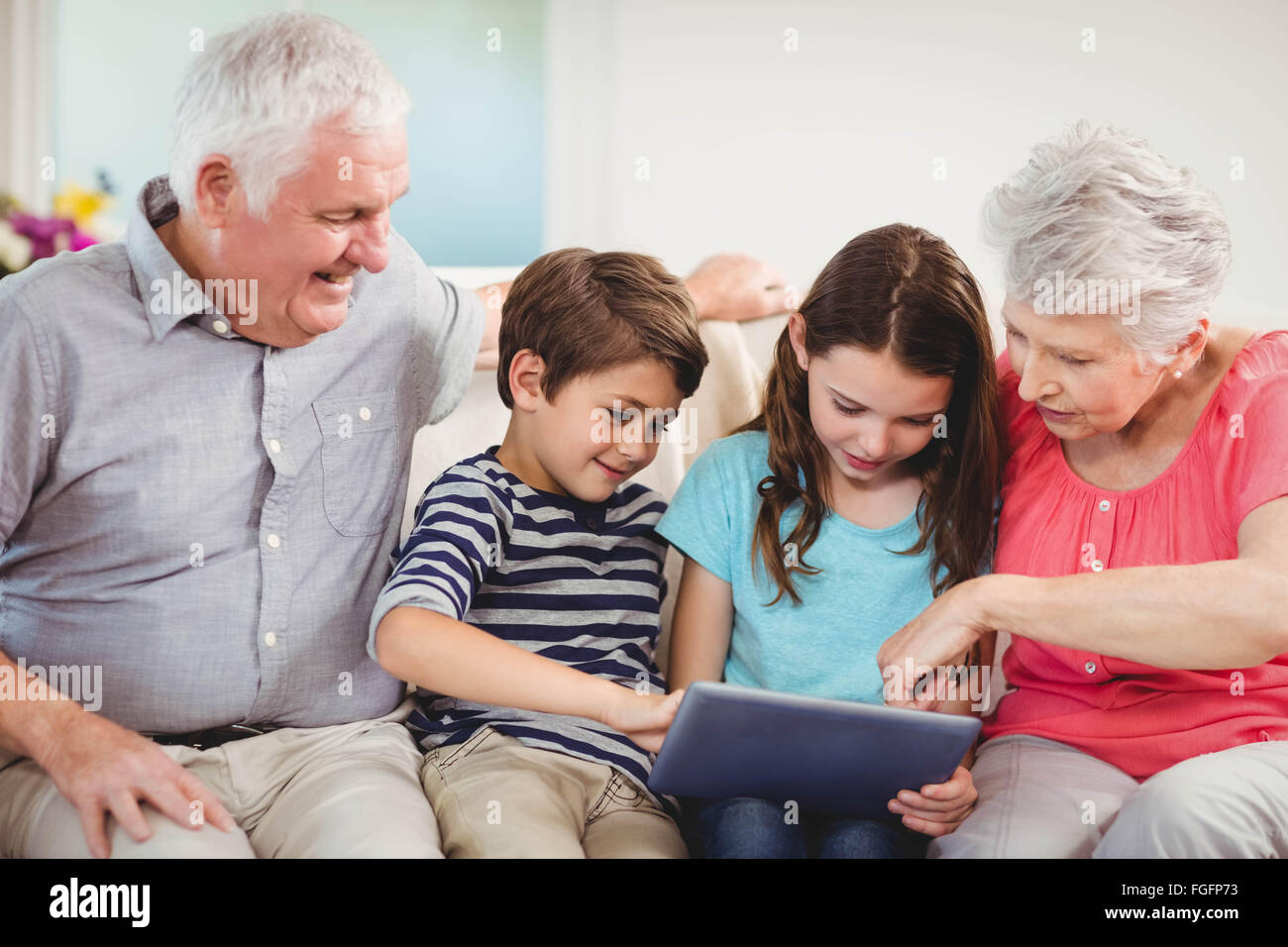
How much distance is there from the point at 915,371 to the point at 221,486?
2.66ft

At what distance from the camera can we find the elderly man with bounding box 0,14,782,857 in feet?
3.99

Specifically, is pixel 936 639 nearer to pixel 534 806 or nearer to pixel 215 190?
pixel 534 806

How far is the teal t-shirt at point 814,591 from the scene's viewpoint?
147cm

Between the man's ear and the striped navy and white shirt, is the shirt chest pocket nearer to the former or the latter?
the striped navy and white shirt

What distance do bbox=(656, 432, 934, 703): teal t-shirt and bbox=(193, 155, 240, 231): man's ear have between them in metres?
0.65

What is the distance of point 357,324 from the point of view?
57.4 inches

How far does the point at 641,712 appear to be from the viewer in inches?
46.9

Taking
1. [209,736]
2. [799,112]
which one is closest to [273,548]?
[209,736]

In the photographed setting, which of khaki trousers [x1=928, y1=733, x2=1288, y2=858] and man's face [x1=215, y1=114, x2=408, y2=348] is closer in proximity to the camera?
khaki trousers [x1=928, y1=733, x2=1288, y2=858]

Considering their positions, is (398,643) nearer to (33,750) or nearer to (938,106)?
(33,750)

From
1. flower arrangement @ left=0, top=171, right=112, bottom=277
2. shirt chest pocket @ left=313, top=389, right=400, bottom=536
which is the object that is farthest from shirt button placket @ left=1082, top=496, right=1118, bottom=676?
flower arrangement @ left=0, top=171, right=112, bottom=277

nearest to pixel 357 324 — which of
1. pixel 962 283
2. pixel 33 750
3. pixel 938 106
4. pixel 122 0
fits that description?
pixel 33 750
